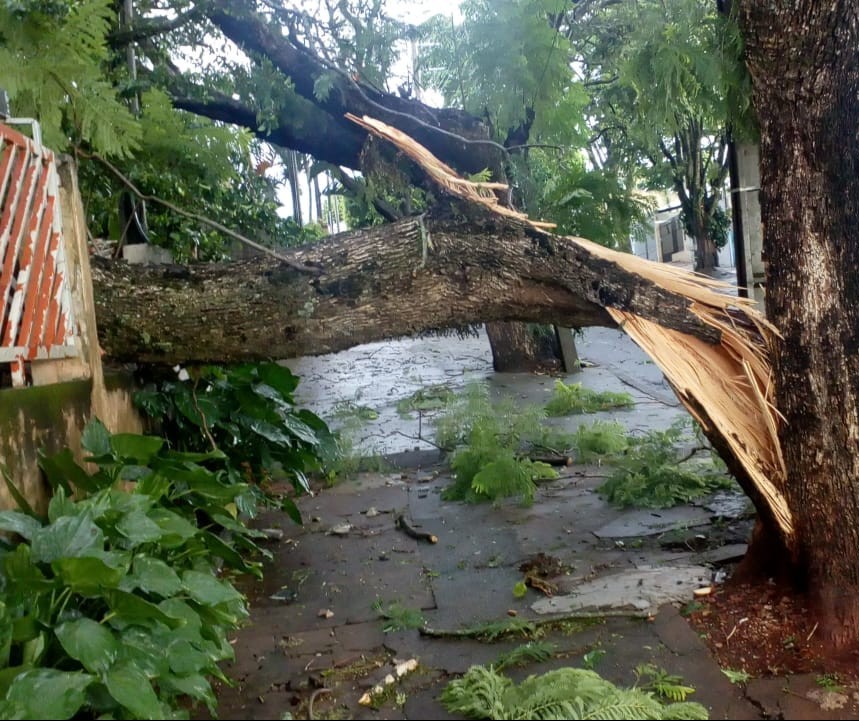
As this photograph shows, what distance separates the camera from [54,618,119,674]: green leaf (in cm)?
259

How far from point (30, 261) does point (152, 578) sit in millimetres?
1802

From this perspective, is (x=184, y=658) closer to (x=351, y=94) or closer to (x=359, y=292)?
(x=359, y=292)

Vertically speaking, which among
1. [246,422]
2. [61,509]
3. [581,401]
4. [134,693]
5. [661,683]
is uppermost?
[61,509]

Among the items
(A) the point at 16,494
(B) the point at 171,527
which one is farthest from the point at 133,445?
(B) the point at 171,527

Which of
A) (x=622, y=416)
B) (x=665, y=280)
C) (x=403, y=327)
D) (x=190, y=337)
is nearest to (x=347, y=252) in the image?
(x=403, y=327)

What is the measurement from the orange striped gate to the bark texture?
1.39 ft

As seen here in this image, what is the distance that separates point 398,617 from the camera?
415cm

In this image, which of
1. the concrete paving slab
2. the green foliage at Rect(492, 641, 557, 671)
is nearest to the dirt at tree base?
the concrete paving slab

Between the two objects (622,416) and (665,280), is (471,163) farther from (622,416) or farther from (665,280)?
(665,280)

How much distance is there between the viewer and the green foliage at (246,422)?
213 inches

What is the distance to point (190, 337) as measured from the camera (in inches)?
180

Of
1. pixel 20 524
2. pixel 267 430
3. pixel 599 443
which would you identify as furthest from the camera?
pixel 599 443

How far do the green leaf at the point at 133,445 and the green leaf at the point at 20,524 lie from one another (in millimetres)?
702

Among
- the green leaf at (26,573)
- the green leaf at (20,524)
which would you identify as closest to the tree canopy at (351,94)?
the green leaf at (20,524)
